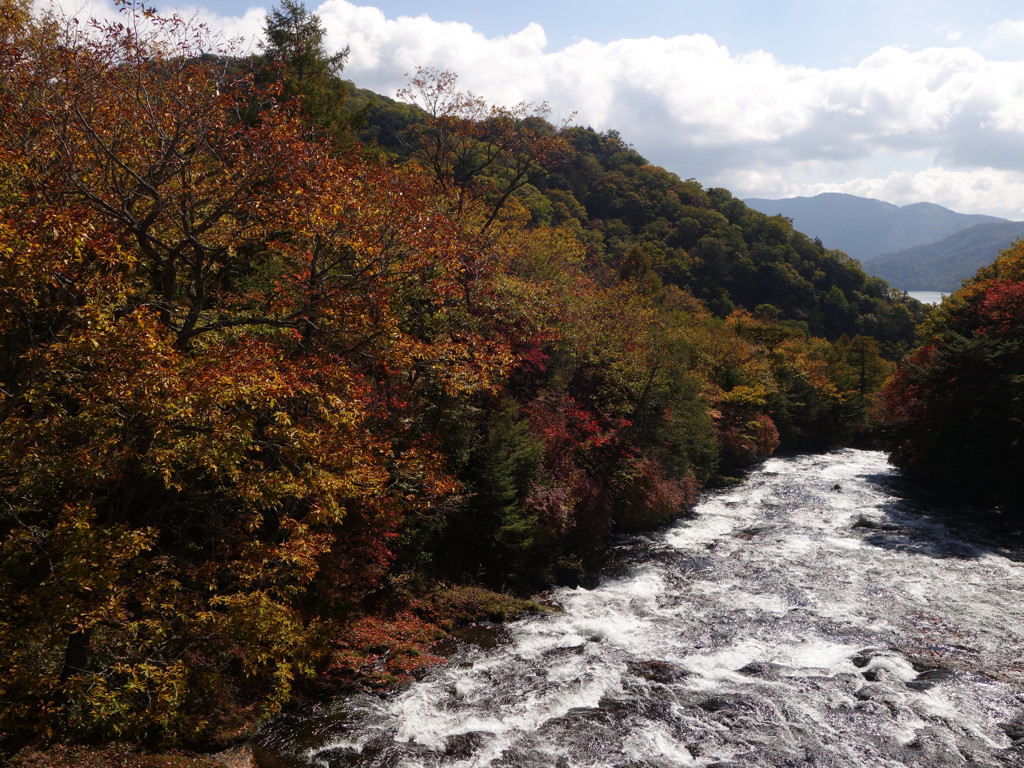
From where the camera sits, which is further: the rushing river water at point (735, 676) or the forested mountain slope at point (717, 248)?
the forested mountain slope at point (717, 248)

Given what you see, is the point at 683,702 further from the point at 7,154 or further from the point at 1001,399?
the point at 1001,399

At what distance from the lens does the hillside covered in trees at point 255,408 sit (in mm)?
8305

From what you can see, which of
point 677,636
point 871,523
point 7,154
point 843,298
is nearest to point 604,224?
point 843,298

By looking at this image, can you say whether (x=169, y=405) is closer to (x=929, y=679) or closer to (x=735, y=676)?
(x=735, y=676)

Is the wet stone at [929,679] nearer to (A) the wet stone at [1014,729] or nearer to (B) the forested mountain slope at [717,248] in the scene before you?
(A) the wet stone at [1014,729]

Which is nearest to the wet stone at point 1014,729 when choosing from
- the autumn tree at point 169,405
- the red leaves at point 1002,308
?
the autumn tree at point 169,405

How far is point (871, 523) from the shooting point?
2734 centimetres

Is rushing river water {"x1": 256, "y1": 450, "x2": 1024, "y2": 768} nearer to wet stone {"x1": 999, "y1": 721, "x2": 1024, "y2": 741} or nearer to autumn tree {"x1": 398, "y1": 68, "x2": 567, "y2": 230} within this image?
wet stone {"x1": 999, "y1": 721, "x2": 1024, "y2": 741}

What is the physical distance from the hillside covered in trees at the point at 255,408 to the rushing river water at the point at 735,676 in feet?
5.93

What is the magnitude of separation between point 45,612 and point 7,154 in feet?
23.7

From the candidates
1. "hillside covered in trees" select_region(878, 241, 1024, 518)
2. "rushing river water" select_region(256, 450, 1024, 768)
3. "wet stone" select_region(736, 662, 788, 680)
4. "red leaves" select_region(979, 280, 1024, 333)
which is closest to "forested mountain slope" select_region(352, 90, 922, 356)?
"hillside covered in trees" select_region(878, 241, 1024, 518)

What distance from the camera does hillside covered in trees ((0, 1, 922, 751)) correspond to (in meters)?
8.30

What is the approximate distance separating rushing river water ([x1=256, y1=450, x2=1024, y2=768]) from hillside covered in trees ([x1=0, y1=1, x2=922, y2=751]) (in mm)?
1807

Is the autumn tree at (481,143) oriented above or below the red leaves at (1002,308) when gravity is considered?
above
